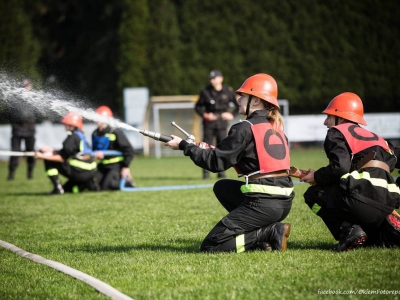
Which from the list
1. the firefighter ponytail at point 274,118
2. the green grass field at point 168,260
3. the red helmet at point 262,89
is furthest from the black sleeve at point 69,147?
the firefighter ponytail at point 274,118

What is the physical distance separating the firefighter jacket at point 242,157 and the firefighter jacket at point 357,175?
1.29 feet

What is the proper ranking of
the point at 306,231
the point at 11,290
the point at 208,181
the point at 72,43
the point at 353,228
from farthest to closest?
the point at 72,43 < the point at 208,181 < the point at 306,231 < the point at 353,228 < the point at 11,290

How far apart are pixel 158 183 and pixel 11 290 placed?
364 inches

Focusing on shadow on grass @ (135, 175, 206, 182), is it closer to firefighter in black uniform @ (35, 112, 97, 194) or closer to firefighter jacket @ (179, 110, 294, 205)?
firefighter in black uniform @ (35, 112, 97, 194)

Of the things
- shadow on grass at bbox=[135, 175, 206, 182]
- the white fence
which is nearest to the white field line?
shadow on grass at bbox=[135, 175, 206, 182]

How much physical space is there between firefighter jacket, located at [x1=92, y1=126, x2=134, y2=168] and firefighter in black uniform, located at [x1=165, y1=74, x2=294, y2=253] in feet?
21.2

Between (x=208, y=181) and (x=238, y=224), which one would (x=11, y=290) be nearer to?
(x=238, y=224)

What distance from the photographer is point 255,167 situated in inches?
233

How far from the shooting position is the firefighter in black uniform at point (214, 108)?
572 inches

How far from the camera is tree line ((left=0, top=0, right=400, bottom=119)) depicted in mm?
30578

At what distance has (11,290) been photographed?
16.3 feet

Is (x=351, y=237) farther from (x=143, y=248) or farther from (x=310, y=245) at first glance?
(x=143, y=248)

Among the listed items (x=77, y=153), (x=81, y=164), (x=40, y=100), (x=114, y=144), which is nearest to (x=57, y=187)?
(x=81, y=164)

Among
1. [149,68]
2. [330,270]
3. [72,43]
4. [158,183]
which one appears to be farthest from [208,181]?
[72,43]
